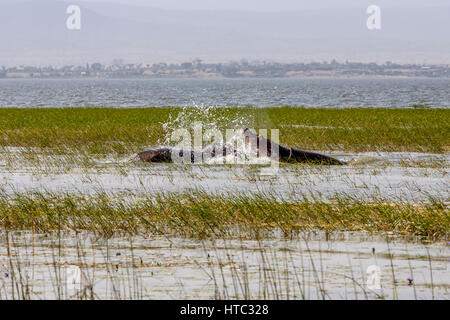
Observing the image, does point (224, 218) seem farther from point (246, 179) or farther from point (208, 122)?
point (208, 122)

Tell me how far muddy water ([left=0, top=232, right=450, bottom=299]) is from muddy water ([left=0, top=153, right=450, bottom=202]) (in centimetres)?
342

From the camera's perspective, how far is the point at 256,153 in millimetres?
17422

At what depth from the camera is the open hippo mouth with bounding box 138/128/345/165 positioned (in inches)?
688

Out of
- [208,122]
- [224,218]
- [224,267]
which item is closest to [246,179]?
[224,218]

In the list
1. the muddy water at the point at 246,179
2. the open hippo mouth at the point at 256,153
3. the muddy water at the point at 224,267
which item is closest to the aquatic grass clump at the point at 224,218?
the muddy water at the point at 224,267

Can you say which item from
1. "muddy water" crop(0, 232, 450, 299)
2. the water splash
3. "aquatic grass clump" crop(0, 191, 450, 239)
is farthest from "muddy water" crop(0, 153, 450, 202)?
the water splash

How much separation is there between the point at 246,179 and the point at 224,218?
5.19 metres

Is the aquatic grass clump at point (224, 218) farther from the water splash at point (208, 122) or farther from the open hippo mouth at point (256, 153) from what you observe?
the water splash at point (208, 122)

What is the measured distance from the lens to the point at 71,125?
30.5 m

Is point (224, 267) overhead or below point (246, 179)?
overhead

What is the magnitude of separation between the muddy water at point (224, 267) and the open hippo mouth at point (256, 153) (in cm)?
872

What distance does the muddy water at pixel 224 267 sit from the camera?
6.18 m

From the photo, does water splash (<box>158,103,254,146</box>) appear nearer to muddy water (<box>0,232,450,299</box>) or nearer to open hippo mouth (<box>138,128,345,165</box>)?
open hippo mouth (<box>138,128,345,165</box>)

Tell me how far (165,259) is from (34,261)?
1.40 m
